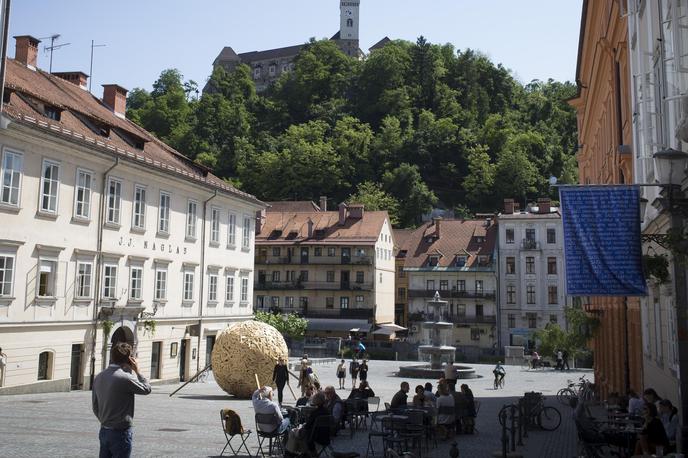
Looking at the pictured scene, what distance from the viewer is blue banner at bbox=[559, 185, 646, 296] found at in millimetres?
11867

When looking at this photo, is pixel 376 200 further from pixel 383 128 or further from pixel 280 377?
pixel 280 377

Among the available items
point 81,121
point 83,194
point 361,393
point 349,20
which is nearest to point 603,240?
point 361,393

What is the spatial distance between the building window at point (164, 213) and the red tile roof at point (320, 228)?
36805 millimetres

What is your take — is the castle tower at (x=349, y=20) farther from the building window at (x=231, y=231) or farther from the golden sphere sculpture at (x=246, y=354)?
the golden sphere sculpture at (x=246, y=354)

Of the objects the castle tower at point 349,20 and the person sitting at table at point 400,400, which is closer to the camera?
the person sitting at table at point 400,400

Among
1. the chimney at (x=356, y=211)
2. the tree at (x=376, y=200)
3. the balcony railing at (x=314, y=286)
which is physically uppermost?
the tree at (x=376, y=200)

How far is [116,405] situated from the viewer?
7.23 m

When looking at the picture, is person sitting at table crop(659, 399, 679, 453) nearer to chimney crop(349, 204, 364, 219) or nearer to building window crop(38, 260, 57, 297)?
building window crop(38, 260, 57, 297)

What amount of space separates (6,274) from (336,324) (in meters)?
45.4

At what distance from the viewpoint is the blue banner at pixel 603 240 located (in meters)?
11.9

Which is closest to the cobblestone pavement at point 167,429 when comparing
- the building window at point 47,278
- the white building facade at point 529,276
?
the building window at point 47,278

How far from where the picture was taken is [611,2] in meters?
21.2

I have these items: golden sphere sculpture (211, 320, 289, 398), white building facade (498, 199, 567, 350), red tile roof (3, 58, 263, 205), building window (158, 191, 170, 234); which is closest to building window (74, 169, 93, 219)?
red tile roof (3, 58, 263, 205)

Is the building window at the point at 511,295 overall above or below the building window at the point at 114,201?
below
